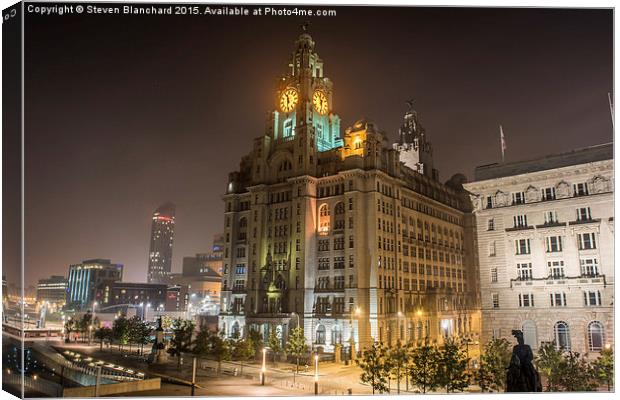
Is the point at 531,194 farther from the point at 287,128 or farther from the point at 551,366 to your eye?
the point at 287,128

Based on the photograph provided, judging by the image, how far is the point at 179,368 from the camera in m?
44.6

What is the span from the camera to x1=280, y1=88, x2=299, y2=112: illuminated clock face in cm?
8244

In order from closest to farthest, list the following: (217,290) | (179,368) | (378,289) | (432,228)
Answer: (179,368), (378,289), (432,228), (217,290)

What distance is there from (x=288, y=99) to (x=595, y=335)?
5874cm

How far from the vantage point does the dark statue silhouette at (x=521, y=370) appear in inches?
858

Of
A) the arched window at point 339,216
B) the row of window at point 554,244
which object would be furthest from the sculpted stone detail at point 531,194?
the arched window at point 339,216

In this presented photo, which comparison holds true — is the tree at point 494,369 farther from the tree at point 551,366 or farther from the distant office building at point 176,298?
the distant office building at point 176,298

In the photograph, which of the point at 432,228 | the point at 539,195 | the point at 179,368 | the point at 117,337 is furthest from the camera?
the point at 432,228

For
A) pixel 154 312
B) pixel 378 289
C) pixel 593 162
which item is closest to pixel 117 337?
pixel 378 289

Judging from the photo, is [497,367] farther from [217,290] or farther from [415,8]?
[217,290]

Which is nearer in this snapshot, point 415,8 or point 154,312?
point 415,8

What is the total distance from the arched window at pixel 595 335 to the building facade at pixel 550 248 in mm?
63

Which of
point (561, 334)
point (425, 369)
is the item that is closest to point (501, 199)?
point (561, 334)

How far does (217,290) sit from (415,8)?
16406cm
